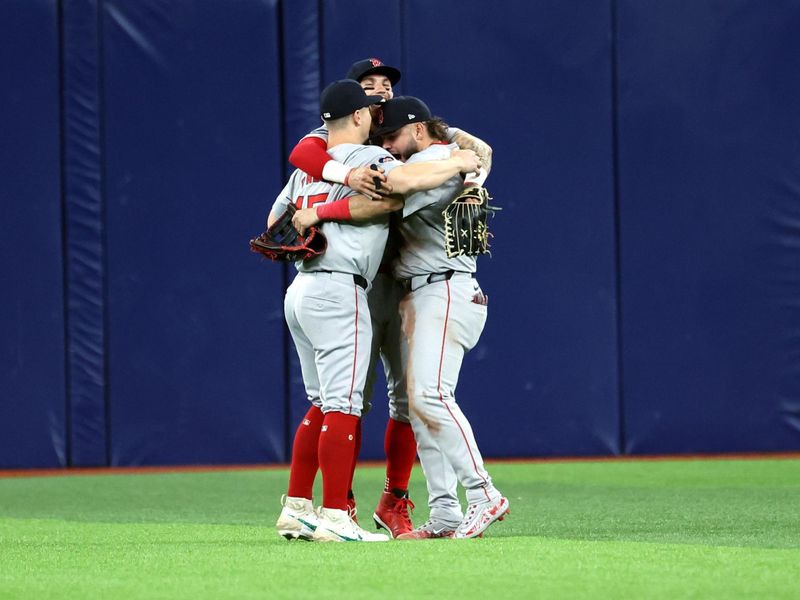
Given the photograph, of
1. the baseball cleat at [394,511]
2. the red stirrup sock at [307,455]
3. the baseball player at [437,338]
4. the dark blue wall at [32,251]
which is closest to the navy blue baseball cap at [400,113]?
the baseball player at [437,338]

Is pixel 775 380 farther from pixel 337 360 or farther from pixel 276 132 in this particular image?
pixel 337 360

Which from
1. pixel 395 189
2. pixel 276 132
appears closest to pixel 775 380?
pixel 276 132

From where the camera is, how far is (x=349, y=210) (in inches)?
191

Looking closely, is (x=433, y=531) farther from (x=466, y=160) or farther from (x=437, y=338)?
(x=466, y=160)

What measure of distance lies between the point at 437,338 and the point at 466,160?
2.12ft

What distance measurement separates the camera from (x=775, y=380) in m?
9.93

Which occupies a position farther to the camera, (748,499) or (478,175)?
(748,499)

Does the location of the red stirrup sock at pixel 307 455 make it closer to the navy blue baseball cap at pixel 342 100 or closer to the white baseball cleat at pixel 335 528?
the white baseball cleat at pixel 335 528

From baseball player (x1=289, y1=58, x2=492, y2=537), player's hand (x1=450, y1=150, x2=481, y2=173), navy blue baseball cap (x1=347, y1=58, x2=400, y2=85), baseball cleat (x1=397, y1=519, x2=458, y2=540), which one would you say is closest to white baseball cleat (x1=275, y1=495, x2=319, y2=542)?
baseball player (x1=289, y1=58, x2=492, y2=537)

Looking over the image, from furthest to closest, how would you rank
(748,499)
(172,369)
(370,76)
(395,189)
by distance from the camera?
(172,369), (748,499), (370,76), (395,189)

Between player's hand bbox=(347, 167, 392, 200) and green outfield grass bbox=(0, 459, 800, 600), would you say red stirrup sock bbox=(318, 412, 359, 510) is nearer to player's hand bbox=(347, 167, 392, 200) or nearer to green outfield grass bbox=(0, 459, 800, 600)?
green outfield grass bbox=(0, 459, 800, 600)

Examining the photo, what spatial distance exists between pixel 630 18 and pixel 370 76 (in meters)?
4.83

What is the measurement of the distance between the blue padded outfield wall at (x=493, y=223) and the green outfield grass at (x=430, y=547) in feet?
4.85

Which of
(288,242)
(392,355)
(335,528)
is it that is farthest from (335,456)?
(288,242)
